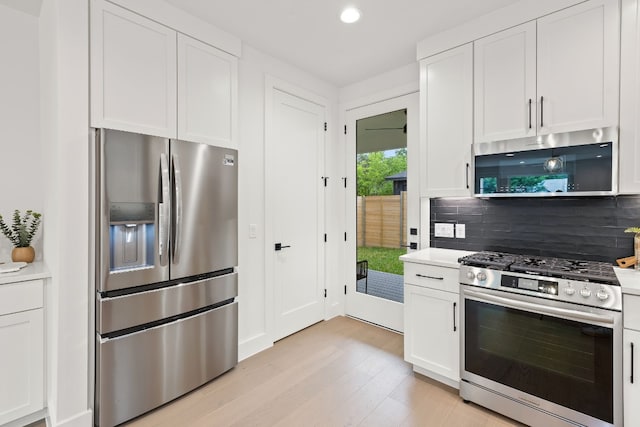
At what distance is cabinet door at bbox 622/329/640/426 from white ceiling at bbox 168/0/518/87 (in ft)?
7.54

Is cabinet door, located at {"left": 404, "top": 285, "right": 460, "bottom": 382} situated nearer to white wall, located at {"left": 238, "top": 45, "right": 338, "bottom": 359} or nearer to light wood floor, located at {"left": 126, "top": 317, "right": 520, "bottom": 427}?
light wood floor, located at {"left": 126, "top": 317, "right": 520, "bottom": 427}

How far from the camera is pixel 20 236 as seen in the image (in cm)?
219

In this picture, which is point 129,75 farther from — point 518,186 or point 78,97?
point 518,186

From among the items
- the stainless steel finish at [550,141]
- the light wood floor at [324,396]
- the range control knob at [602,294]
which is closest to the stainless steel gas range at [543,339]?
the range control knob at [602,294]

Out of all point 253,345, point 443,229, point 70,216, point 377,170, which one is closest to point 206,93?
point 70,216

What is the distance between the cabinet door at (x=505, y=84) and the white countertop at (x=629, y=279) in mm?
1038

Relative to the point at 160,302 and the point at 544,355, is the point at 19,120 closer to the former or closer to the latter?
the point at 160,302

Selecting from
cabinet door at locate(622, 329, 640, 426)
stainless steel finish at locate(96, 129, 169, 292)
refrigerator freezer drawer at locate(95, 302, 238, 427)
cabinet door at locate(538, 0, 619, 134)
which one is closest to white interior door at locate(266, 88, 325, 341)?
refrigerator freezer drawer at locate(95, 302, 238, 427)

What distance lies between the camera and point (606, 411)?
64.1 inches

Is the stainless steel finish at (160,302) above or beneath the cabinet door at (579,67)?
beneath

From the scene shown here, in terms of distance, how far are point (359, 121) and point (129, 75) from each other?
7.89 ft

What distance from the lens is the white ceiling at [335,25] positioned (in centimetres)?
221

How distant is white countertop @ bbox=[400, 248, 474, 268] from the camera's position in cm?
229

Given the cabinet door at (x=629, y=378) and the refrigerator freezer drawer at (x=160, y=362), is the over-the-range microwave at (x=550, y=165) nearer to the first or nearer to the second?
the cabinet door at (x=629, y=378)
